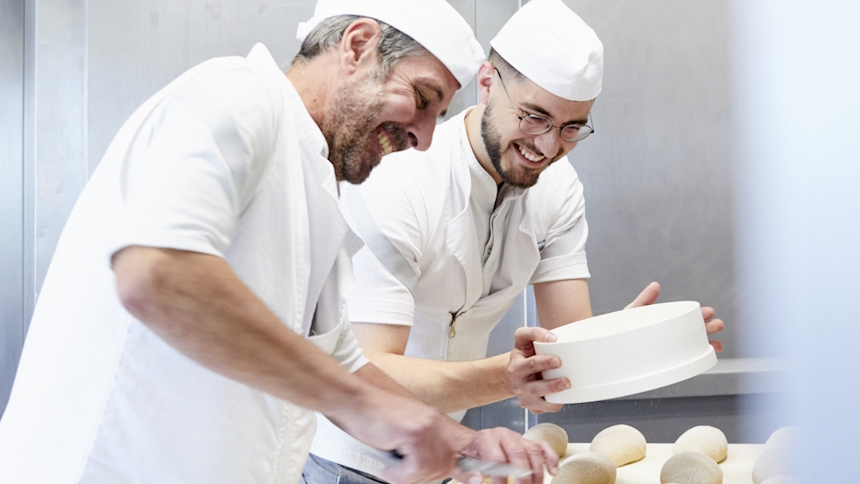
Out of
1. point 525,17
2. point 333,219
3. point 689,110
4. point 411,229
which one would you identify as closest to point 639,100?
point 689,110

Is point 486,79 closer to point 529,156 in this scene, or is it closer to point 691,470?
point 529,156

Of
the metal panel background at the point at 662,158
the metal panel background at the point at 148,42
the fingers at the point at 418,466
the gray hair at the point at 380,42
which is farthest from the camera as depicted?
the metal panel background at the point at 662,158

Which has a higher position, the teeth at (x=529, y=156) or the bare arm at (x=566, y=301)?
the teeth at (x=529, y=156)

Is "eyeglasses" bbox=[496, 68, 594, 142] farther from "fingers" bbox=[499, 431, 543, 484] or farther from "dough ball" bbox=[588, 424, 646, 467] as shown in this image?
"fingers" bbox=[499, 431, 543, 484]

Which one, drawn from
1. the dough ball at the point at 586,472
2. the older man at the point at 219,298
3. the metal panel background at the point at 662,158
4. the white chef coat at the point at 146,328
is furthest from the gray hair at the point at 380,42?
the metal panel background at the point at 662,158

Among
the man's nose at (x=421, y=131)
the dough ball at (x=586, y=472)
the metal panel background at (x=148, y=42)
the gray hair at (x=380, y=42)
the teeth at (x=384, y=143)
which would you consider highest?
the metal panel background at (x=148, y=42)

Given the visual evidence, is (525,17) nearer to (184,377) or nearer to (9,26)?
(184,377)

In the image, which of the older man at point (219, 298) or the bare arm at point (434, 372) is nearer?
the older man at point (219, 298)

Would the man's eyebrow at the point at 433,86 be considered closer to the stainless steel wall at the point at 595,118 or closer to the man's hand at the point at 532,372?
the man's hand at the point at 532,372

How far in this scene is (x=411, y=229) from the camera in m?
1.30

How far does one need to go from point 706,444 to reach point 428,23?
0.86 metres

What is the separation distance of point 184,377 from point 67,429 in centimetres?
12

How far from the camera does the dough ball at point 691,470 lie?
1053 millimetres

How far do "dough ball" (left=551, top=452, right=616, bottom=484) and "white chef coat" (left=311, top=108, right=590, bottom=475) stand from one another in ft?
1.09
